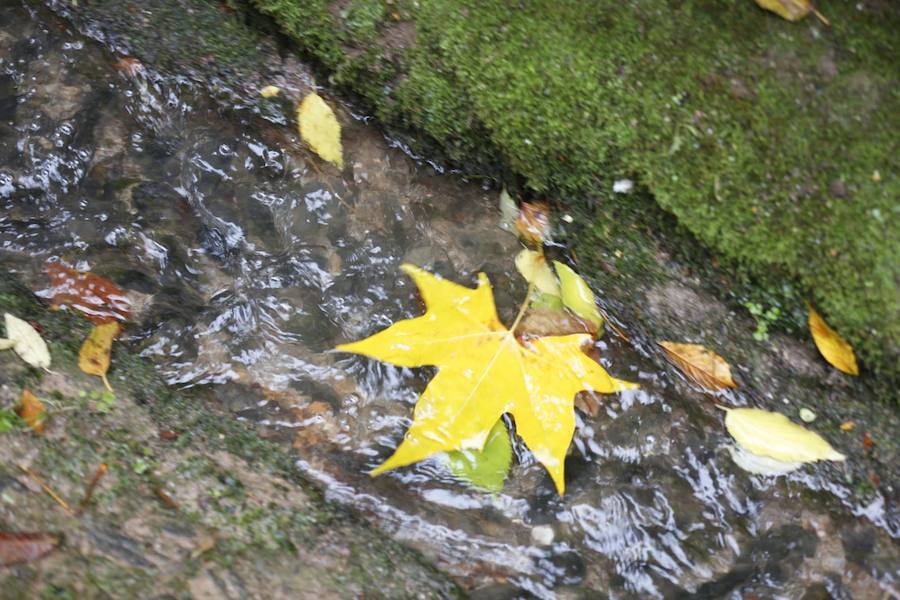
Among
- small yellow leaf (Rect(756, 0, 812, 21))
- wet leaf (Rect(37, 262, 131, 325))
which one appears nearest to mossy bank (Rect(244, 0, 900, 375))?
small yellow leaf (Rect(756, 0, 812, 21))

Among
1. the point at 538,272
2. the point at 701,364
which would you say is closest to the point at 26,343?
the point at 538,272

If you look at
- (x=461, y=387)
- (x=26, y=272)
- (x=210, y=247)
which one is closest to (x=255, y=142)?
(x=210, y=247)

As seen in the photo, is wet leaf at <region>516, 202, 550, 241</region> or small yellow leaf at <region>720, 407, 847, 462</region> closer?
small yellow leaf at <region>720, 407, 847, 462</region>

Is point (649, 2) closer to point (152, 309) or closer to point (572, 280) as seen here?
point (572, 280)

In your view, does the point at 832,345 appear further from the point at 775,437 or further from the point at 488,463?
the point at 488,463

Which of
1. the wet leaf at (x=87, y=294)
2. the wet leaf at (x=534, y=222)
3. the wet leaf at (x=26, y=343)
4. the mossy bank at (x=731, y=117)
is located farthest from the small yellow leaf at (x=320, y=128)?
the wet leaf at (x=26, y=343)

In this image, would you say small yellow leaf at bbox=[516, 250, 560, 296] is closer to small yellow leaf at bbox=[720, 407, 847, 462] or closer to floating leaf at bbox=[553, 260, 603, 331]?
floating leaf at bbox=[553, 260, 603, 331]
